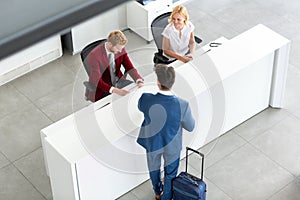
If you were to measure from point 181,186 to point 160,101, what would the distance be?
785 mm

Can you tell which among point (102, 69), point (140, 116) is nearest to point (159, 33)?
point (102, 69)

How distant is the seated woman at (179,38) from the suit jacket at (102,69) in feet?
1.47

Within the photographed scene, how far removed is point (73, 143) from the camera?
141 inches

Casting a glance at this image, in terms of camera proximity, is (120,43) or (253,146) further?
(253,146)

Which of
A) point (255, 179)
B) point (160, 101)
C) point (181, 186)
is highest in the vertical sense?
point (160, 101)

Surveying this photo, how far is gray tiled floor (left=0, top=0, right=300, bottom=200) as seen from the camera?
14.1 feet

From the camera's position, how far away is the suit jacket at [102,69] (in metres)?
3.97

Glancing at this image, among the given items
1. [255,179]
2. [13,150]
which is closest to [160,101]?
[255,179]

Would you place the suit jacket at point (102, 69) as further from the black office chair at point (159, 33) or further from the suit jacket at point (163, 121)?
the suit jacket at point (163, 121)

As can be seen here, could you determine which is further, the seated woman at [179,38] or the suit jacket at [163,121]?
the seated woman at [179,38]

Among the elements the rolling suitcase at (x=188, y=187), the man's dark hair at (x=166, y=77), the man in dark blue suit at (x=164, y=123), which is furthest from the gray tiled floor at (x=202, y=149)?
the man's dark hair at (x=166, y=77)

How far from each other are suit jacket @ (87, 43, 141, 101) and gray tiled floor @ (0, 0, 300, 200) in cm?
79

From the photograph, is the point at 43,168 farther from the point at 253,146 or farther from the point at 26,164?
the point at 253,146

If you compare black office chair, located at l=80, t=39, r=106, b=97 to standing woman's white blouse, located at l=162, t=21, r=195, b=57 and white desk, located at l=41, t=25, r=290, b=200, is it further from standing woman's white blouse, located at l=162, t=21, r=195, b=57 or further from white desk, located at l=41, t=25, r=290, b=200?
standing woman's white blouse, located at l=162, t=21, r=195, b=57
